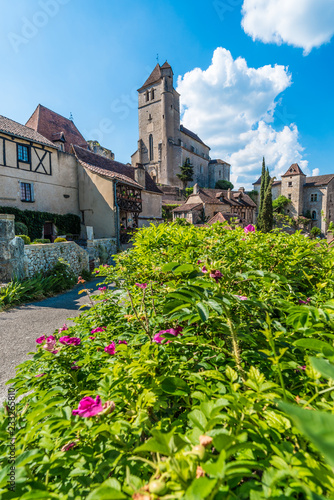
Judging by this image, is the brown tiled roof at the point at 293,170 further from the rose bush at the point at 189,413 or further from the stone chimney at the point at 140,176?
the rose bush at the point at 189,413

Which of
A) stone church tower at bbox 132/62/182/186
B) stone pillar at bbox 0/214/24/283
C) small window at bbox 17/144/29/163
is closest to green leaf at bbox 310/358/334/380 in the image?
stone pillar at bbox 0/214/24/283

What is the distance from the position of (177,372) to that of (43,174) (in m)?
19.0

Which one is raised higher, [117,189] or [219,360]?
[117,189]

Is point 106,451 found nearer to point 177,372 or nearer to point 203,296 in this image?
point 177,372

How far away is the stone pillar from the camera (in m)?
8.41

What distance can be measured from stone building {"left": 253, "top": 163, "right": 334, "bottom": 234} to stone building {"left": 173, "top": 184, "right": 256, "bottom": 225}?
9.37m

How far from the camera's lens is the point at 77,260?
468 inches

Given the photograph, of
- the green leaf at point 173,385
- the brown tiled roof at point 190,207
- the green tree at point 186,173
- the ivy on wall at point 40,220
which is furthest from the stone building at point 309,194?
the green leaf at point 173,385

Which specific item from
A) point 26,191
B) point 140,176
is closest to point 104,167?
point 140,176

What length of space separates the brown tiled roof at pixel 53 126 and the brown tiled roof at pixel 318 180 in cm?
3900

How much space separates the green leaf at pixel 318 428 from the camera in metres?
0.28

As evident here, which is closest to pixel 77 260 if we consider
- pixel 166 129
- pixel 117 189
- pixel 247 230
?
pixel 117 189

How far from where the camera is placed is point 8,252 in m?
8.46

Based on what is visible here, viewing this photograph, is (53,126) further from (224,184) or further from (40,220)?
(224,184)
